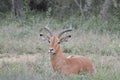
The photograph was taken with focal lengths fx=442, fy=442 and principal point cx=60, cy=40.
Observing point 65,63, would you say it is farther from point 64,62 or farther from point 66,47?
point 66,47

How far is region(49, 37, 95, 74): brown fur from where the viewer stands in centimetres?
1018

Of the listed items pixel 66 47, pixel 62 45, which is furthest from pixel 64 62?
pixel 62 45

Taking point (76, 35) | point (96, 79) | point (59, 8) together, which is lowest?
point (96, 79)

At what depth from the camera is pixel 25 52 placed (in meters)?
13.9

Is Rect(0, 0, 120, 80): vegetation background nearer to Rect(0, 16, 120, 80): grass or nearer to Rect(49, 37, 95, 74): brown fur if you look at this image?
Rect(0, 16, 120, 80): grass

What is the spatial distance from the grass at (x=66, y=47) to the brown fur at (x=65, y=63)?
0.23 meters

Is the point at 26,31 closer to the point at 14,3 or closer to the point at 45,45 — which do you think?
the point at 45,45

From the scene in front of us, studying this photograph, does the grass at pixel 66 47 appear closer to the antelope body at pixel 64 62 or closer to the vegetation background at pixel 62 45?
the vegetation background at pixel 62 45

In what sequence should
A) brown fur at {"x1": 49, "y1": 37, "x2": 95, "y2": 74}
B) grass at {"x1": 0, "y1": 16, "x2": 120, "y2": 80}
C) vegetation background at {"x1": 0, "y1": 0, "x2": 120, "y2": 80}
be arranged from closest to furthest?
vegetation background at {"x1": 0, "y1": 0, "x2": 120, "y2": 80}
brown fur at {"x1": 49, "y1": 37, "x2": 95, "y2": 74}
grass at {"x1": 0, "y1": 16, "x2": 120, "y2": 80}

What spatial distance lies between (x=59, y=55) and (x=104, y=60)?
9.03ft

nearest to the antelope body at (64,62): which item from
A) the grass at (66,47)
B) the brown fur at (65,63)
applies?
the brown fur at (65,63)

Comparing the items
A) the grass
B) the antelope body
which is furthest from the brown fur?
the grass

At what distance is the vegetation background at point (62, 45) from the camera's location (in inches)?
375

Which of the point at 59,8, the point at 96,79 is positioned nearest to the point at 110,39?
the point at 96,79
